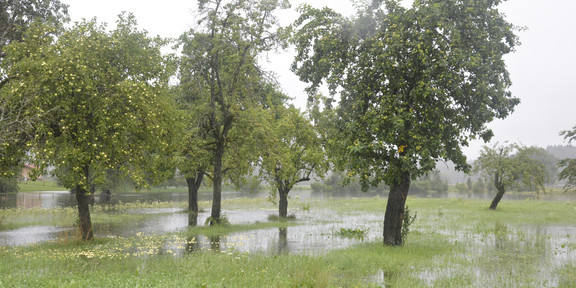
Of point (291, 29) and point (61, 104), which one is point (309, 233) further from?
point (61, 104)

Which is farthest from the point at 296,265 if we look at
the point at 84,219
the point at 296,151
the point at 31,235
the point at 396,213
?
the point at 296,151

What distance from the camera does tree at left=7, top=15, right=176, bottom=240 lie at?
A: 15.8m

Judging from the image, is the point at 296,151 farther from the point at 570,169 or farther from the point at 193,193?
the point at 570,169

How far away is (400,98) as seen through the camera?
17.2 meters

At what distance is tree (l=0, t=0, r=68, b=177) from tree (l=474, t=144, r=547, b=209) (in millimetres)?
40908

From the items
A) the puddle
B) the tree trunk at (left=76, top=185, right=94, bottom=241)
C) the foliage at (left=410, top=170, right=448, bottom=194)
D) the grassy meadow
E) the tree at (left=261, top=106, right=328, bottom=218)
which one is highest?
the tree at (left=261, top=106, right=328, bottom=218)

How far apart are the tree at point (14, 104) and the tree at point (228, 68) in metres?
8.81

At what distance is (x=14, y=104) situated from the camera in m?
15.7

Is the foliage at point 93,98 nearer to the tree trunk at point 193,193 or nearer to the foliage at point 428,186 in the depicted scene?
the tree trunk at point 193,193

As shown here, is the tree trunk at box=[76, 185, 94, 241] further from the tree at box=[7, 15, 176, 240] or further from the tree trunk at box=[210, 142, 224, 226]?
the tree trunk at box=[210, 142, 224, 226]

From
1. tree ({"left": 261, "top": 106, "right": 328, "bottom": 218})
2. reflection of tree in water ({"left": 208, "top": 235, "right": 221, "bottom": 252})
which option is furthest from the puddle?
tree ({"left": 261, "top": 106, "right": 328, "bottom": 218})

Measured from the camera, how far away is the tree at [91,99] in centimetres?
1580

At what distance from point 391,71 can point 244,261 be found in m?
10.0

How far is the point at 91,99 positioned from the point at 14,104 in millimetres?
2830
